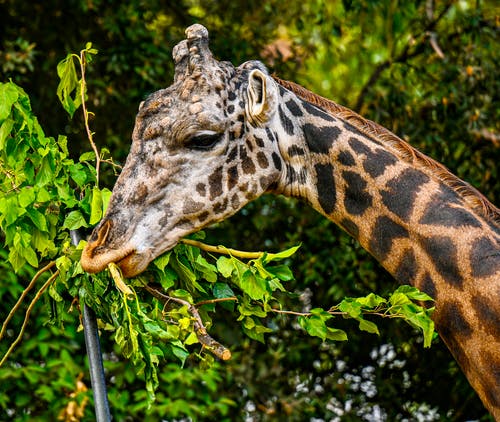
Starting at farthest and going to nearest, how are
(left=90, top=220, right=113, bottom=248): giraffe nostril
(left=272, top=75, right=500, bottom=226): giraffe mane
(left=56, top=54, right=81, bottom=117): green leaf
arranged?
(left=272, top=75, right=500, bottom=226): giraffe mane, (left=56, top=54, right=81, bottom=117): green leaf, (left=90, top=220, right=113, bottom=248): giraffe nostril

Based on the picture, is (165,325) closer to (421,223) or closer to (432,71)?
(421,223)

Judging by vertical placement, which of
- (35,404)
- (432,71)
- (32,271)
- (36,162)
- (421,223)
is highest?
(36,162)

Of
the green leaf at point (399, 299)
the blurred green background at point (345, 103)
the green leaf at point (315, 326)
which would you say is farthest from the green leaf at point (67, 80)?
the blurred green background at point (345, 103)

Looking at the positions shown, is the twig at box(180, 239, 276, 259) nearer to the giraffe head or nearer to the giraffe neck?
the giraffe head

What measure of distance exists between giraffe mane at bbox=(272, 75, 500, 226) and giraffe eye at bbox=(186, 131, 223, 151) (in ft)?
1.73

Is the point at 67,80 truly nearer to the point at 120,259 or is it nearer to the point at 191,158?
the point at 191,158

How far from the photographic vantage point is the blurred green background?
24.1 feet

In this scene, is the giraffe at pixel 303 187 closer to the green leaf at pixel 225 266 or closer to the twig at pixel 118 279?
the twig at pixel 118 279

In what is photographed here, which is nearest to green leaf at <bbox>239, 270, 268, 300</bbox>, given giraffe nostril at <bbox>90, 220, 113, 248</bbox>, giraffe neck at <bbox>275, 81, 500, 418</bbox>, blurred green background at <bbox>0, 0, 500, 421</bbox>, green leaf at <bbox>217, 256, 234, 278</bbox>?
green leaf at <bbox>217, 256, 234, 278</bbox>

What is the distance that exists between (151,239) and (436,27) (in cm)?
473

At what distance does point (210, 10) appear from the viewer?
776 centimetres

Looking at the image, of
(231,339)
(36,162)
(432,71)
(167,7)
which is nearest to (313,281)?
(231,339)

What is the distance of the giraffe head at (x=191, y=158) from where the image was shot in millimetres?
3641

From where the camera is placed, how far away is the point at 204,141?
381 centimetres
